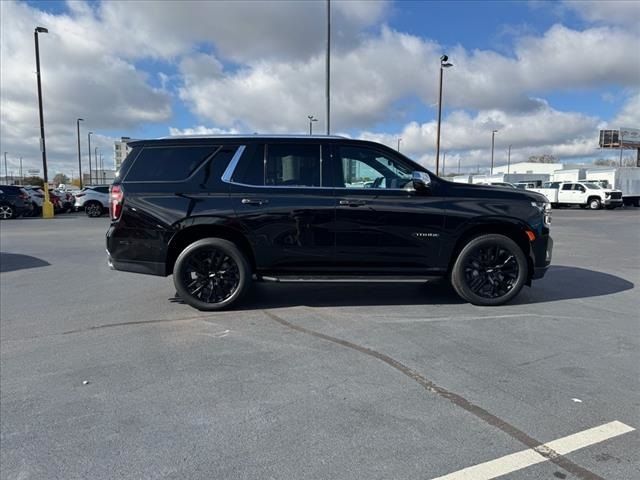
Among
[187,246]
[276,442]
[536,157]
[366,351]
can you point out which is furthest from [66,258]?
[536,157]

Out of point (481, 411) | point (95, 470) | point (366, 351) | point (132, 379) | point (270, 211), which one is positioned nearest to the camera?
point (95, 470)

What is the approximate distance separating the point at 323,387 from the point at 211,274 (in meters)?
2.55

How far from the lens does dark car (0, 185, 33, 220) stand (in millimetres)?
21900

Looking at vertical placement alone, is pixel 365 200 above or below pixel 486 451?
above

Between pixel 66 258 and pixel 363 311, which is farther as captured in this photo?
pixel 66 258

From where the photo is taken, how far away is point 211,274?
5621 millimetres

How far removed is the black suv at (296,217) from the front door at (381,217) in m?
0.01

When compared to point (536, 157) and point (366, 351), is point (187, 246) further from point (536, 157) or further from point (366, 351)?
point (536, 157)

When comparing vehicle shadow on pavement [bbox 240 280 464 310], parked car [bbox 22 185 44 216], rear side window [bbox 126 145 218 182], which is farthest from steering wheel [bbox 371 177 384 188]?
parked car [bbox 22 185 44 216]

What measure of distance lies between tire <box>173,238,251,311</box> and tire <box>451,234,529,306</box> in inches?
102

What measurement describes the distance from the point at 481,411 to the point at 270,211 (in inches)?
125

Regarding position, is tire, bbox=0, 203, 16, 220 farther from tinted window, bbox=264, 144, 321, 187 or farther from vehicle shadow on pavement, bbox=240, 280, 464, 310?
tinted window, bbox=264, 144, 321, 187

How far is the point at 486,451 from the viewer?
2699 mm

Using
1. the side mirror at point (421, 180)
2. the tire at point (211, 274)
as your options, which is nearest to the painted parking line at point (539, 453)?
the side mirror at point (421, 180)
